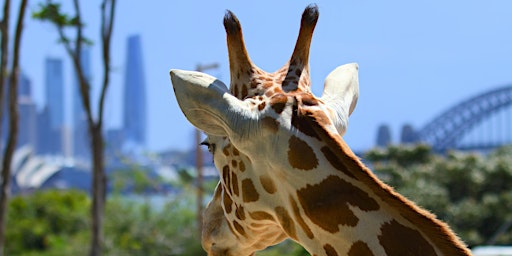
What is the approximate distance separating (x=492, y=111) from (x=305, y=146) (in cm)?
5583

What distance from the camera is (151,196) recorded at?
948 inches

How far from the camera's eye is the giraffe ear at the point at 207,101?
1.76 meters

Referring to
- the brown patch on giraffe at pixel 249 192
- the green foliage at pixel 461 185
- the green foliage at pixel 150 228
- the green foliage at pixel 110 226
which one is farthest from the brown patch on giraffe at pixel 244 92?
the green foliage at pixel 461 185

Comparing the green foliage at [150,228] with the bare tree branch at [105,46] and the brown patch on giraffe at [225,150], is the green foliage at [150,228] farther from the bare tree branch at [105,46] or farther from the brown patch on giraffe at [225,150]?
the brown patch on giraffe at [225,150]

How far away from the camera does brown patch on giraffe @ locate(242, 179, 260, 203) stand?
185 cm

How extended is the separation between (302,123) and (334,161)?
120 mm

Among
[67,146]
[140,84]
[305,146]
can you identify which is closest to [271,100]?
[305,146]

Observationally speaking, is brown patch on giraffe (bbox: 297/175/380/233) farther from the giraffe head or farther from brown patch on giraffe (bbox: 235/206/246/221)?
brown patch on giraffe (bbox: 235/206/246/221)

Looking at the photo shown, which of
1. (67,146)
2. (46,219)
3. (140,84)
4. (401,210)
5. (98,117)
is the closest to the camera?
(401,210)

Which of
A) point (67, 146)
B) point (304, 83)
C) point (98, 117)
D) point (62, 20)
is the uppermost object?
point (62, 20)

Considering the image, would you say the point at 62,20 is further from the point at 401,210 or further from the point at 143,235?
the point at 401,210

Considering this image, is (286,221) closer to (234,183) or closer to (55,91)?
(234,183)

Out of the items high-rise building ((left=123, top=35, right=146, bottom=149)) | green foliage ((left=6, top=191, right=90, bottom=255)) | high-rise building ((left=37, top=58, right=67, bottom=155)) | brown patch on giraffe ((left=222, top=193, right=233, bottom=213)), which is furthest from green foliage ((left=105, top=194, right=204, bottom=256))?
high-rise building ((left=37, top=58, right=67, bottom=155))

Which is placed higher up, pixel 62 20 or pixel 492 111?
pixel 62 20
